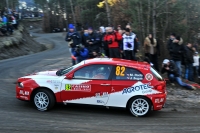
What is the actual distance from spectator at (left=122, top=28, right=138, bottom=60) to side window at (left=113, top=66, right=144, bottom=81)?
4.13m

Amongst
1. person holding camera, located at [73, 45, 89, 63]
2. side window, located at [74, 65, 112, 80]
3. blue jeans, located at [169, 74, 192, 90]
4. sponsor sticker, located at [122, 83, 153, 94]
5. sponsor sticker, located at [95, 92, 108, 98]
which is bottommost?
blue jeans, located at [169, 74, 192, 90]

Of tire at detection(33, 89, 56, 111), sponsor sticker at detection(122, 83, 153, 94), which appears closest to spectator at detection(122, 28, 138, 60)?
sponsor sticker at detection(122, 83, 153, 94)

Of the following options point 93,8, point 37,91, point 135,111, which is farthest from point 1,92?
point 93,8

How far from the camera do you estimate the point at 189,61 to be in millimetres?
13031

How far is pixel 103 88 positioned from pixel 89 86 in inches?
15.8

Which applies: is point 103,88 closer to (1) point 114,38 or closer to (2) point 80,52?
(2) point 80,52

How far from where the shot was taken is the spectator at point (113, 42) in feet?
39.7

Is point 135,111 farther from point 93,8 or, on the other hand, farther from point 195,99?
point 93,8

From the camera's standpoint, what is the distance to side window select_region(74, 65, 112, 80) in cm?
835

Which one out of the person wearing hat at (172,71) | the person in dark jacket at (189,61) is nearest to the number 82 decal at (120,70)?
the person wearing hat at (172,71)

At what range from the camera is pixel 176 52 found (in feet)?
40.4

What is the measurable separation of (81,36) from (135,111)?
5397 mm

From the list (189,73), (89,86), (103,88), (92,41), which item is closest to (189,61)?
(189,73)

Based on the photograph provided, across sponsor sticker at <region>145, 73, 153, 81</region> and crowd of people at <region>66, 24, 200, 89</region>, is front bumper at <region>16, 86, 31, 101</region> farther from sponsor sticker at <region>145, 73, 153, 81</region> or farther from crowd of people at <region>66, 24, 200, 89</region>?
crowd of people at <region>66, 24, 200, 89</region>
